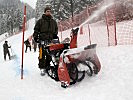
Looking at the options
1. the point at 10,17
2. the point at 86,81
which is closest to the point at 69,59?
the point at 86,81

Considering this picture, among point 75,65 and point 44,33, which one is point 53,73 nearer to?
point 75,65

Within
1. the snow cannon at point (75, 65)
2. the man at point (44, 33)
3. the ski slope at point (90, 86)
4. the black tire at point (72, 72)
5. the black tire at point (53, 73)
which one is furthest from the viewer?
the man at point (44, 33)

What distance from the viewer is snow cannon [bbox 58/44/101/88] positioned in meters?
5.70

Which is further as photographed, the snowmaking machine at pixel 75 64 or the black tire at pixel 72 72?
the black tire at pixel 72 72

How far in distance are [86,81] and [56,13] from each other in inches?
1719

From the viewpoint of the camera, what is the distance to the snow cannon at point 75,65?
570cm

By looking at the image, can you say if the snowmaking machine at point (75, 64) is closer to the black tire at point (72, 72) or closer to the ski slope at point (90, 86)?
the black tire at point (72, 72)

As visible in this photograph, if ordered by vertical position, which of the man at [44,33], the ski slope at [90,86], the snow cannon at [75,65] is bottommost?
the ski slope at [90,86]

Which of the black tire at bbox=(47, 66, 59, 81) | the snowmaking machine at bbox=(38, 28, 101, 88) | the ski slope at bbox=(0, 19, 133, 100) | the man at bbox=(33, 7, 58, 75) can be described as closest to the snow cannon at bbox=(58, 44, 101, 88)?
the snowmaking machine at bbox=(38, 28, 101, 88)

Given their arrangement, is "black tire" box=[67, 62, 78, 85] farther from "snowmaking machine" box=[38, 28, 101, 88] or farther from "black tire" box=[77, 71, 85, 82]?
"black tire" box=[77, 71, 85, 82]

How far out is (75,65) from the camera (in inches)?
228

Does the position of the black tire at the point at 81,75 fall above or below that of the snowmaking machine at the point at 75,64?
below

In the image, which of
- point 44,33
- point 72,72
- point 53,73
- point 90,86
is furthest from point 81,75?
point 44,33

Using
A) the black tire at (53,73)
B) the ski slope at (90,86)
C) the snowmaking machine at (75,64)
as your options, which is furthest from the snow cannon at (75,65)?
the black tire at (53,73)
